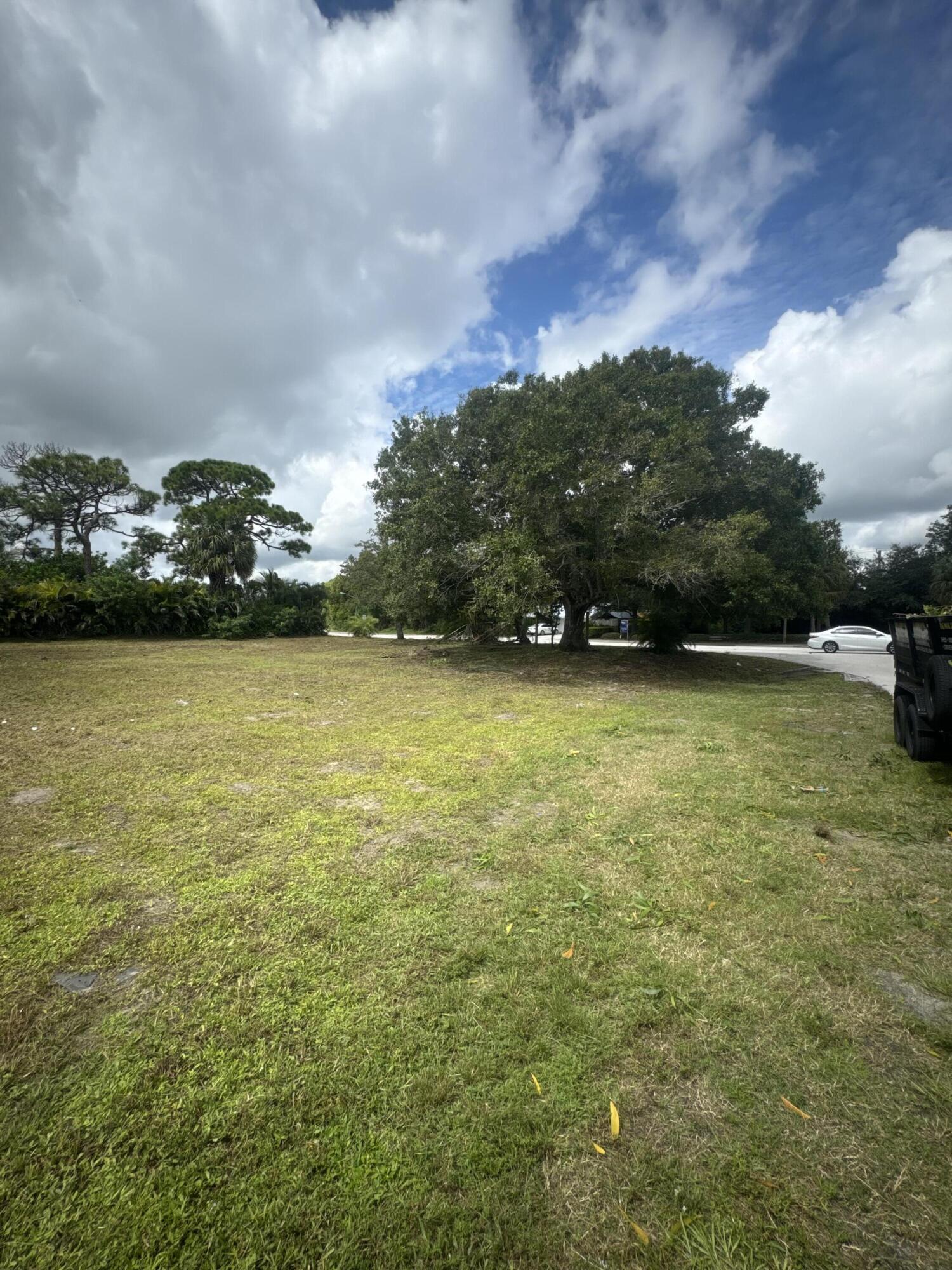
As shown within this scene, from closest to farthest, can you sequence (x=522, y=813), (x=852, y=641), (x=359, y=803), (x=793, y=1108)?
(x=793, y=1108)
(x=522, y=813)
(x=359, y=803)
(x=852, y=641)

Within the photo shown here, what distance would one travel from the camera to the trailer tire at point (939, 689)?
4109mm

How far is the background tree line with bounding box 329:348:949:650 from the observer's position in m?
10.9

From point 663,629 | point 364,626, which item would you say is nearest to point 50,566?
point 364,626

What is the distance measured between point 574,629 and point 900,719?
33.1 feet

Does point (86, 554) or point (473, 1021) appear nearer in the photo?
point (473, 1021)

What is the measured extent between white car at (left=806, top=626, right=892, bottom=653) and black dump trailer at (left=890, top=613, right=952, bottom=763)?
1743 centimetres

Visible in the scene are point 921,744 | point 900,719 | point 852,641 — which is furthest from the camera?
point 852,641

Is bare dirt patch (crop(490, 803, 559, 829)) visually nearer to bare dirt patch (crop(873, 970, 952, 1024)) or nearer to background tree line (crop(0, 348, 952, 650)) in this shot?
bare dirt patch (crop(873, 970, 952, 1024))

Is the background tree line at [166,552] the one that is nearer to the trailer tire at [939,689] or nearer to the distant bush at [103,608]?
Result: the distant bush at [103,608]

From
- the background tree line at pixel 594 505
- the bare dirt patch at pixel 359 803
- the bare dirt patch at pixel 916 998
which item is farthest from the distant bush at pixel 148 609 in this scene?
the bare dirt patch at pixel 916 998

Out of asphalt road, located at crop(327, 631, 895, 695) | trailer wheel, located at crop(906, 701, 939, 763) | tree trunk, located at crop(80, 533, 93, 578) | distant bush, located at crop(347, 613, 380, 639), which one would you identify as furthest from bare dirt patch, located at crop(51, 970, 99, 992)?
tree trunk, located at crop(80, 533, 93, 578)

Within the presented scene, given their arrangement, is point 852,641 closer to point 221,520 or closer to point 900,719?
point 900,719

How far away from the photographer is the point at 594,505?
10.9m

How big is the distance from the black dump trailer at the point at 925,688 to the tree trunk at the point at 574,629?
8841mm
